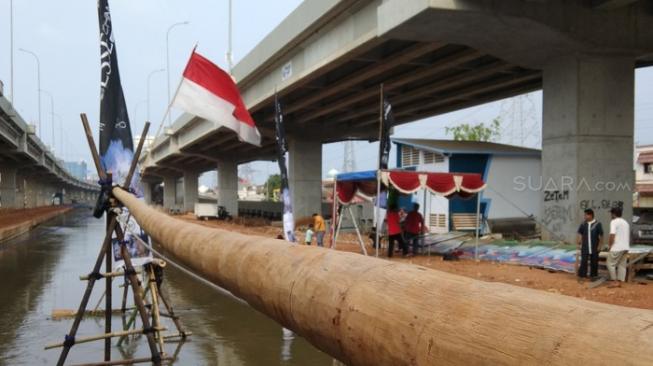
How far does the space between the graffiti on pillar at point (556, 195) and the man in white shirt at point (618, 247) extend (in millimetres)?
4167

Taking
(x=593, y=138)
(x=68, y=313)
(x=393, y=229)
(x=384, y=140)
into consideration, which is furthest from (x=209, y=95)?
(x=593, y=138)

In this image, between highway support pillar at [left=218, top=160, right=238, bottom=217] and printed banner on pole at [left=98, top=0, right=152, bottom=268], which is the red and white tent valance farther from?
highway support pillar at [left=218, top=160, right=238, bottom=217]

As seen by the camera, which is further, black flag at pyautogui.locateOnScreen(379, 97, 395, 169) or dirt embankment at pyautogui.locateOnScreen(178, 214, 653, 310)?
black flag at pyautogui.locateOnScreen(379, 97, 395, 169)

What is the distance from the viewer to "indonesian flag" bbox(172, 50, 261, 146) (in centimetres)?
822

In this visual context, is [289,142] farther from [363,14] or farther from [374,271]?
[374,271]

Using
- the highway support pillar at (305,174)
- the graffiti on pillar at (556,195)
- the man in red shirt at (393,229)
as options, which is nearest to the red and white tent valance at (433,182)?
the man in red shirt at (393,229)

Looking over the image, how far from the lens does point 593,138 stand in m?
15.3

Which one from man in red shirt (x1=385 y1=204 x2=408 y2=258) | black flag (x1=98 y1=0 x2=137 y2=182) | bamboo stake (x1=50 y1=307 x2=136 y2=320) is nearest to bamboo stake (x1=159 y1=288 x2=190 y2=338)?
black flag (x1=98 y1=0 x2=137 y2=182)

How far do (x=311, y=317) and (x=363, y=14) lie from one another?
52.5ft

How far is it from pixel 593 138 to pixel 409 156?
13.3 m

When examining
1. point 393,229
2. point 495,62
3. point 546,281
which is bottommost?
point 546,281

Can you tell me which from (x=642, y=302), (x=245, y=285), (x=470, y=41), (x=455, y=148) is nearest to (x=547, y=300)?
(x=245, y=285)

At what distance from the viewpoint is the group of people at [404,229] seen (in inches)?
666

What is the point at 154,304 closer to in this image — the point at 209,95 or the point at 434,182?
the point at 209,95
